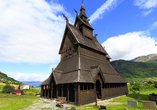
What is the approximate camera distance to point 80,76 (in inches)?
595

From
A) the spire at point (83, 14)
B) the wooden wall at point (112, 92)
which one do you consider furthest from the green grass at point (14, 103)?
the spire at point (83, 14)

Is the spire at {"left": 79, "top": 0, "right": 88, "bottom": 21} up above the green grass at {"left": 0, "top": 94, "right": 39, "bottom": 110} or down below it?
above

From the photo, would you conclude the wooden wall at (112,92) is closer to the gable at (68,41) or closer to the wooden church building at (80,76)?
the wooden church building at (80,76)

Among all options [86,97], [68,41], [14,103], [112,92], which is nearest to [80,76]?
[86,97]

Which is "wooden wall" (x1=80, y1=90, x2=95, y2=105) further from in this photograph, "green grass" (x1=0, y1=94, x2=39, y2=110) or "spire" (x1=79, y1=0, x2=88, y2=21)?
"spire" (x1=79, y1=0, x2=88, y2=21)

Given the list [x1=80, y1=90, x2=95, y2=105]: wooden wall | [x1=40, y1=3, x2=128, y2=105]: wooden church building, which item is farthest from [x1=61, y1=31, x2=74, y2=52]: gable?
[x1=80, y1=90, x2=95, y2=105]: wooden wall

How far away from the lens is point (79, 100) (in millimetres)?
13656

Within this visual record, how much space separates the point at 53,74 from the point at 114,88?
14523 mm

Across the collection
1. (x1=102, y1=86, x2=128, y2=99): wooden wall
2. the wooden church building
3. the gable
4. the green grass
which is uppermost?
the gable

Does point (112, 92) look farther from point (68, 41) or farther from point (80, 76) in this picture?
point (68, 41)

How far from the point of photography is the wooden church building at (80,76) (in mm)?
15180

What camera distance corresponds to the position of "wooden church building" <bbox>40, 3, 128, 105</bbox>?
15180mm

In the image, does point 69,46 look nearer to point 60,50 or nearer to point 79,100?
point 60,50

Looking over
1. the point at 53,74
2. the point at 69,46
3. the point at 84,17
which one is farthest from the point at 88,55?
the point at 84,17
